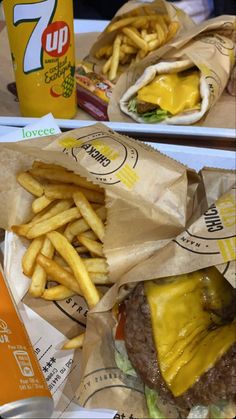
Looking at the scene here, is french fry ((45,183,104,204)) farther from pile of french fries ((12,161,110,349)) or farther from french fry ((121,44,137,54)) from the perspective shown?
french fry ((121,44,137,54))

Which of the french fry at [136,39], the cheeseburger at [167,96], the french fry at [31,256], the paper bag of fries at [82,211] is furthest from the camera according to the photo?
the french fry at [136,39]

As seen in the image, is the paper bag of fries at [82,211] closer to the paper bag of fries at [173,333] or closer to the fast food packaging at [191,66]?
the paper bag of fries at [173,333]

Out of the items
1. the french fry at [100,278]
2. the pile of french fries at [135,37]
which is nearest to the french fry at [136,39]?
the pile of french fries at [135,37]

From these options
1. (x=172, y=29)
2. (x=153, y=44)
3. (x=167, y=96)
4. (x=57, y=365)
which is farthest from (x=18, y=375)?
(x=172, y=29)

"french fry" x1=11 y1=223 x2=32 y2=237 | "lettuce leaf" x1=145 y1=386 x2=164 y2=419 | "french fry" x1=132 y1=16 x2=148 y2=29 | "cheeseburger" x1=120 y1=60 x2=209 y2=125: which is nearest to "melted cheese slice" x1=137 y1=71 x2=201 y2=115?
"cheeseburger" x1=120 y1=60 x2=209 y2=125

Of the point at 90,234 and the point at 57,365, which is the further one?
the point at 90,234

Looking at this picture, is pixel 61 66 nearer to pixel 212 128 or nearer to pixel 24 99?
pixel 24 99

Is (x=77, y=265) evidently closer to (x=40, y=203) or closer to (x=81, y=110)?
(x=40, y=203)
